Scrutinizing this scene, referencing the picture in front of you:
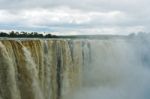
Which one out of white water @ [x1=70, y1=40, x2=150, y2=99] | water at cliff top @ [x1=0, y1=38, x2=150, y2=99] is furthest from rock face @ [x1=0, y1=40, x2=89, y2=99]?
white water @ [x1=70, y1=40, x2=150, y2=99]

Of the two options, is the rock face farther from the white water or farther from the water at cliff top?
the white water

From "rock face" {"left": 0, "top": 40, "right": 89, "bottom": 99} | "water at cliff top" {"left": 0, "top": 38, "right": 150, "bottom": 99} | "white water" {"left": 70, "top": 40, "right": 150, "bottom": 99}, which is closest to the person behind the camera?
"rock face" {"left": 0, "top": 40, "right": 89, "bottom": 99}

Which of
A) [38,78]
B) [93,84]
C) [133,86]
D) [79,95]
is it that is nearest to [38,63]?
[38,78]

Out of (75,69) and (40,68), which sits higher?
(40,68)

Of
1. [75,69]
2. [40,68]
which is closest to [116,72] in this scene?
[75,69]

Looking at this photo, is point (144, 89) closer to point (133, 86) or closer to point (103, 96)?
point (133, 86)

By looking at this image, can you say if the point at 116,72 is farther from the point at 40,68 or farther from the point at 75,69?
the point at 40,68

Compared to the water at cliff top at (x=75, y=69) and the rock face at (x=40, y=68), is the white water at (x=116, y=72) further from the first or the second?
the rock face at (x=40, y=68)

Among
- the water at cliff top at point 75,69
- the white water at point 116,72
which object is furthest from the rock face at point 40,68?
the white water at point 116,72
